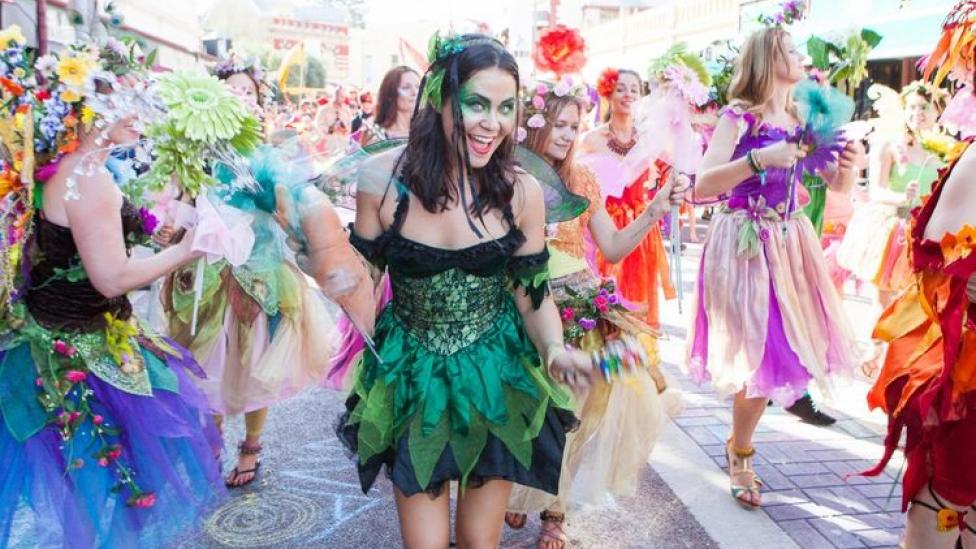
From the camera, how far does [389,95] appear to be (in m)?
5.04

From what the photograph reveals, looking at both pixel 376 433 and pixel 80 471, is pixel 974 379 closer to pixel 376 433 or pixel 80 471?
pixel 376 433

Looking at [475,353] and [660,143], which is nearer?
[475,353]

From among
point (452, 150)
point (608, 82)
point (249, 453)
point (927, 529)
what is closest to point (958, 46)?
point (927, 529)

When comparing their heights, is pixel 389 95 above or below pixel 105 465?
above

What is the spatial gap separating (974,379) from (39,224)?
2910 millimetres

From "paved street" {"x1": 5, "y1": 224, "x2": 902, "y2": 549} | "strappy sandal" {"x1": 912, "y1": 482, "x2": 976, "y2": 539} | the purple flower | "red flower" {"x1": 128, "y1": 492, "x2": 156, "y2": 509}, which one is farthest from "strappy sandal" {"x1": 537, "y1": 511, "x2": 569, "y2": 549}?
the purple flower

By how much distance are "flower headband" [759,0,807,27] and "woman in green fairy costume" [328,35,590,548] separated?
197 cm

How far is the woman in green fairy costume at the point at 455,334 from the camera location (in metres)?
2.28

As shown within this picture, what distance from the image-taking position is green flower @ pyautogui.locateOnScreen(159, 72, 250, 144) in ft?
7.41

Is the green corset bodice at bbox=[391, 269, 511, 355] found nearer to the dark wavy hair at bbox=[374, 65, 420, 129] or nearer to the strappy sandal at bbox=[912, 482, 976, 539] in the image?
the strappy sandal at bbox=[912, 482, 976, 539]

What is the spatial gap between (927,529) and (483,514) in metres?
1.36

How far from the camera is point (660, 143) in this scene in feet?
11.6

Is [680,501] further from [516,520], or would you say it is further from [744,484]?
[516,520]

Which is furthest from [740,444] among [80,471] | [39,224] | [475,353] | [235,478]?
[39,224]
